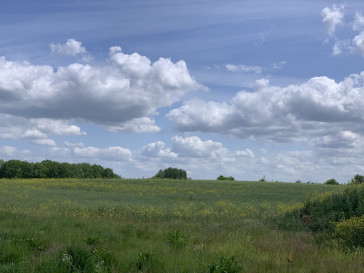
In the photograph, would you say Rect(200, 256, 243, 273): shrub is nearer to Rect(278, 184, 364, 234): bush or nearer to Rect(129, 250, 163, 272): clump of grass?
Rect(129, 250, 163, 272): clump of grass

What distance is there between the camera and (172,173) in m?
101

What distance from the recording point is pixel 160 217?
1964 cm

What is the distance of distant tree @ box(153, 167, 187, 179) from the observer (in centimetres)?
10020

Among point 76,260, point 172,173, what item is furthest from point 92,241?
point 172,173

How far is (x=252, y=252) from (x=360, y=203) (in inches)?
300

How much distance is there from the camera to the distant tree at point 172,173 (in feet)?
329

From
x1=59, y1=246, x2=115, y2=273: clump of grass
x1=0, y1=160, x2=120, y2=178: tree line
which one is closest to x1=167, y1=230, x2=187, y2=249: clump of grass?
x1=59, y1=246, x2=115, y2=273: clump of grass

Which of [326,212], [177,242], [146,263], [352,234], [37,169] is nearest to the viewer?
[146,263]

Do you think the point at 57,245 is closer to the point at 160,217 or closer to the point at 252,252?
the point at 252,252

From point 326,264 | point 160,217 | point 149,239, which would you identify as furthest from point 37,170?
point 326,264

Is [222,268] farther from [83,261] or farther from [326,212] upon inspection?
[326,212]

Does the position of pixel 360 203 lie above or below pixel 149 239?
above

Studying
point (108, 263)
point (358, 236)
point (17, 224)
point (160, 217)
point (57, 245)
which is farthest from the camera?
point (160, 217)

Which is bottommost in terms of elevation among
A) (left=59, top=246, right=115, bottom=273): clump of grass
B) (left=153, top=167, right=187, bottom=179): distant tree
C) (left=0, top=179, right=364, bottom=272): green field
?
(left=0, top=179, right=364, bottom=272): green field
